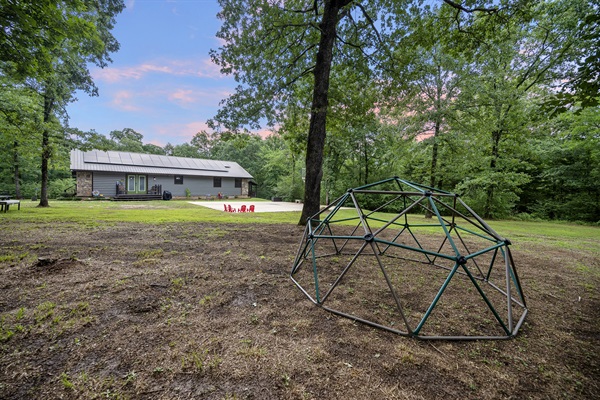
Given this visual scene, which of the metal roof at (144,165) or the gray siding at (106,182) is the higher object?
the metal roof at (144,165)

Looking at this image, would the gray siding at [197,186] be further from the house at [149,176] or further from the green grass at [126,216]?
the green grass at [126,216]

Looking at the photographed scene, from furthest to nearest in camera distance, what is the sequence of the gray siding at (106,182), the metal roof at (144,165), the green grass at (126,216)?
the metal roof at (144,165) → the gray siding at (106,182) → the green grass at (126,216)

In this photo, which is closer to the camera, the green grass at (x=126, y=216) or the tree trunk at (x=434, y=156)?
the green grass at (x=126, y=216)

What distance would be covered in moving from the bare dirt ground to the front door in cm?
2187

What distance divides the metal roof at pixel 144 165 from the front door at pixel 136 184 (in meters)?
0.86

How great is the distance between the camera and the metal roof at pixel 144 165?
20.6 meters

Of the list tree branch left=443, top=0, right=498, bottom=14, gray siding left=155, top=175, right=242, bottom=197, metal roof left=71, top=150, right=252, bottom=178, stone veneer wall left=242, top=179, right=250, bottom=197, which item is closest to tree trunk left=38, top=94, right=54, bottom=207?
metal roof left=71, top=150, right=252, bottom=178

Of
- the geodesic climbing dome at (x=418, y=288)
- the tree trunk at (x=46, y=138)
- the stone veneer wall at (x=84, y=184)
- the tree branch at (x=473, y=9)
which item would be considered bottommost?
the geodesic climbing dome at (x=418, y=288)

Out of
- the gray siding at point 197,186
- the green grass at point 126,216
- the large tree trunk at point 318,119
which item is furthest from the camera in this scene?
the gray siding at point 197,186

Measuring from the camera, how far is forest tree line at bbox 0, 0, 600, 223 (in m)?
5.88

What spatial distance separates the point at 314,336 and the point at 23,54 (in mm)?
5925

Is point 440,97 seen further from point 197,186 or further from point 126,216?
point 197,186

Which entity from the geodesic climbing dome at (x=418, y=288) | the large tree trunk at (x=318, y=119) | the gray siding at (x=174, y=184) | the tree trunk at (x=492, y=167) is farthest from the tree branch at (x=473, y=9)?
the gray siding at (x=174, y=184)

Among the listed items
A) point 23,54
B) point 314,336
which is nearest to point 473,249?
point 314,336
